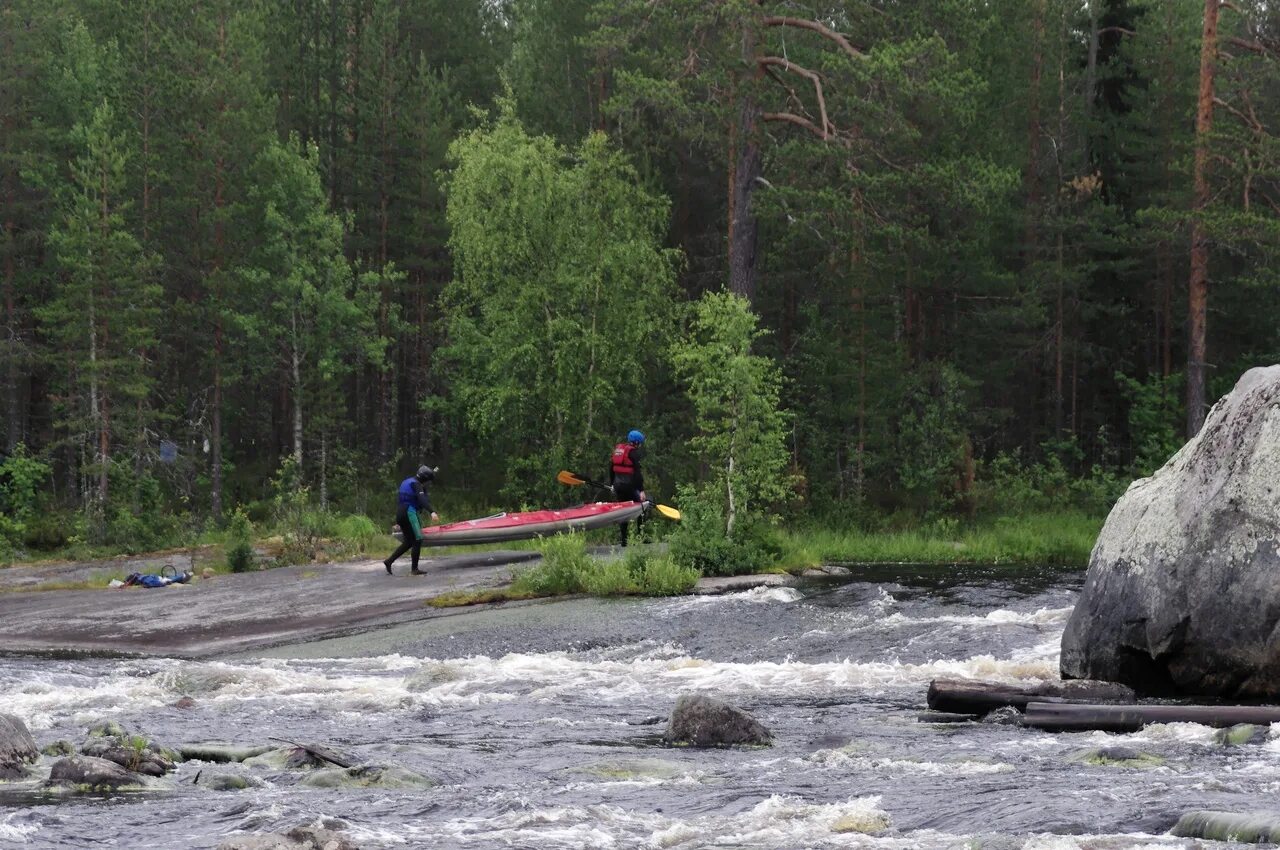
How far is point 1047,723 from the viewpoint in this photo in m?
13.5

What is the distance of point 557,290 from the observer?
38.0 metres

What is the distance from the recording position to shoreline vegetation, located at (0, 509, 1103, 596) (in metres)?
22.5

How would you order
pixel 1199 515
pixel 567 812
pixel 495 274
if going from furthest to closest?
pixel 495 274
pixel 1199 515
pixel 567 812

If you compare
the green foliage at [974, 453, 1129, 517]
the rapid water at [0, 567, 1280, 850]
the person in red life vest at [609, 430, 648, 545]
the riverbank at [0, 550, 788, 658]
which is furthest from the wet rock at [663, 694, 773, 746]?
the green foliage at [974, 453, 1129, 517]

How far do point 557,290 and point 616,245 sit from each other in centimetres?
173

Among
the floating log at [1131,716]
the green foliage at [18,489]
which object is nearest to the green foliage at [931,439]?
the green foliage at [18,489]

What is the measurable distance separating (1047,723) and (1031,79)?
36.6m

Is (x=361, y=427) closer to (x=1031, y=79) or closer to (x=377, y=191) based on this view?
(x=377, y=191)

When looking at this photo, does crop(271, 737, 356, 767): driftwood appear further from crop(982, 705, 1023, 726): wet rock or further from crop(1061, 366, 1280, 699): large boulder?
crop(1061, 366, 1280, 699): large boulder

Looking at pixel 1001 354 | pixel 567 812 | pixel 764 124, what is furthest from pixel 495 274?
pixel 567 812

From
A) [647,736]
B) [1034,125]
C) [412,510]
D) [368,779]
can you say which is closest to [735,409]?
[412,510]

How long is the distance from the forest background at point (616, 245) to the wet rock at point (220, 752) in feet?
54.3

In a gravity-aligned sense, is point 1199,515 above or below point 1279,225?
below

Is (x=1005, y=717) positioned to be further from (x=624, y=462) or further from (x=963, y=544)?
(x=963, y=544)
